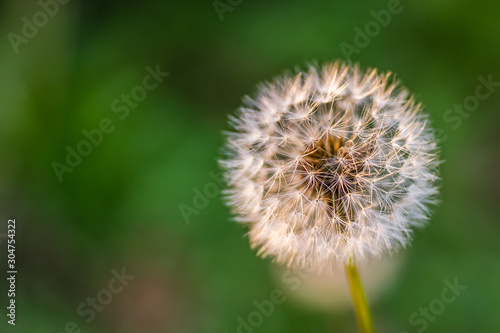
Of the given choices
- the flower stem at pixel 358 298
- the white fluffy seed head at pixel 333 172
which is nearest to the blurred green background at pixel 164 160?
the white fluffy seed head at pixel 333 172

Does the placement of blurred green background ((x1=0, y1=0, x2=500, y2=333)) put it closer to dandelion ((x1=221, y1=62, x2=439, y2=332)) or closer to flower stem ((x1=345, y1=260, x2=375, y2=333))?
dandelion ((x1=221, y1=62, x2=439, y2=332))

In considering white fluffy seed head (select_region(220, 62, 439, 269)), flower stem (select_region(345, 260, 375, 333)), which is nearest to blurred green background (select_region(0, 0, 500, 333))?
white fluffy seed head (select_region(220, 62, 439, 269))

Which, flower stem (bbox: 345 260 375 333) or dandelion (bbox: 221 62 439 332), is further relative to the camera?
dandelion (bbox: 221 62 439 332)

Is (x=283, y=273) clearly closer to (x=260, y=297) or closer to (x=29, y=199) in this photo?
(x=260, y=297)

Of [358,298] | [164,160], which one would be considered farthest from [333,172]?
[164,160]

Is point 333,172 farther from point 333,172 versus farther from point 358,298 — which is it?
point 358,298

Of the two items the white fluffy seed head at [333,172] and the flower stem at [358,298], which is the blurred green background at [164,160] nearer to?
the white fluffy seed head at [333,172]

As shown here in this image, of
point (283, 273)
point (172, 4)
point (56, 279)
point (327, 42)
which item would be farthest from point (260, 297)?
point (172, 4)
